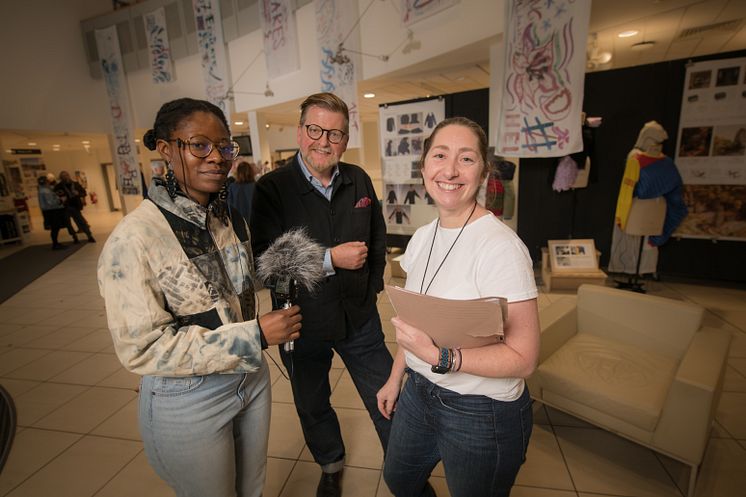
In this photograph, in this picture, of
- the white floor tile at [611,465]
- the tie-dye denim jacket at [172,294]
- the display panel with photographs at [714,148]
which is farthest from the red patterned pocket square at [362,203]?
the display panel with photographs at [714,148]

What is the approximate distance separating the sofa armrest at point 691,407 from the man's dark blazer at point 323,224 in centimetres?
142

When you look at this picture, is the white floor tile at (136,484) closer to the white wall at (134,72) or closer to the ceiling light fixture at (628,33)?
the white wall at (134,72)

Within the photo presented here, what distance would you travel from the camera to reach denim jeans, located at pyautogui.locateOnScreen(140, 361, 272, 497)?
948mm

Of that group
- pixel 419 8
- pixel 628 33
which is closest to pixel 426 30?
pixel 419 8

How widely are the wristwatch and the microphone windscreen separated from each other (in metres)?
0.56

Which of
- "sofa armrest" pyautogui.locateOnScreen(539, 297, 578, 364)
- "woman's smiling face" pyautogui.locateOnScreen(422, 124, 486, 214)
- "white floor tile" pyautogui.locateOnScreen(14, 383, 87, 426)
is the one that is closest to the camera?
"woman's smiling face" pyautogui.locateOnScreen(422, 124, 486, 214)

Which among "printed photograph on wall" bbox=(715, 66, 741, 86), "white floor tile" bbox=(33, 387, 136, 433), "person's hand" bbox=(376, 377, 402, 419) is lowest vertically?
"white floor tile" bbox=(33, 387, 136, 433)

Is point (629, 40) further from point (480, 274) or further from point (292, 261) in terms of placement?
point (292, 261)

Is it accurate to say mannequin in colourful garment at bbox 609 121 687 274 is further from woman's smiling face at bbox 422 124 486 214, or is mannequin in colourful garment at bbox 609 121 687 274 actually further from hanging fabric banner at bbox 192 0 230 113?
hanging fabric banner at bbox 192 0 230 113

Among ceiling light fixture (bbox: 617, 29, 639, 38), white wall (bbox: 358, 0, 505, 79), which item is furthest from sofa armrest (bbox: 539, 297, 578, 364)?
ceiling light fixture (bbox: 617, 29, 639, 38)

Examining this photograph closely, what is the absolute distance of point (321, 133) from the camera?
4.63 feet

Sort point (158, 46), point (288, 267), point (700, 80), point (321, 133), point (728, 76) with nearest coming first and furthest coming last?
point (288, 267) → point (321, 133) → point (728, 76) → point (700, 80) → point (158, 46)

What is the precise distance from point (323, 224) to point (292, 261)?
0.33 meters

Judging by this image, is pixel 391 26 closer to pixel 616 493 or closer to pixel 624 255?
pixel 624 255
